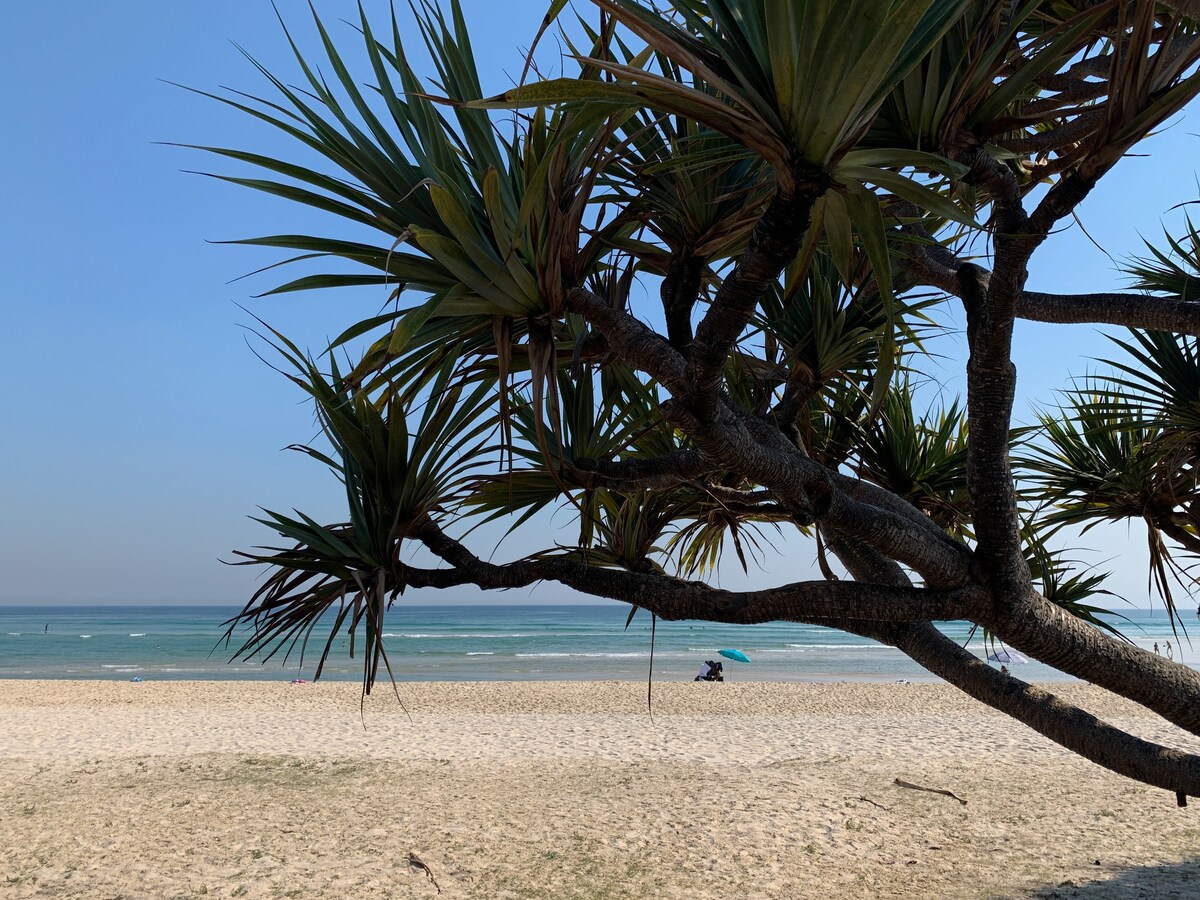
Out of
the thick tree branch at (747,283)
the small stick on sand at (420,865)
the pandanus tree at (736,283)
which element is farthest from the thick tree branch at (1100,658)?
the small stick on sand at (420,865)

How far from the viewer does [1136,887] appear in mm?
4789

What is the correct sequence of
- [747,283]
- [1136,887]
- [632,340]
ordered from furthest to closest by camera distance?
[1136,887] → [632,340] → [747,283]

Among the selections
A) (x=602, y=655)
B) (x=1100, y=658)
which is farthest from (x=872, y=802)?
(x=602, y=655)

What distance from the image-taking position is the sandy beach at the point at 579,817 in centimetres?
507

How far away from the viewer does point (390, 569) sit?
2.69 metres

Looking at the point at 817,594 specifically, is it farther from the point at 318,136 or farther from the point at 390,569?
the point at 318,136

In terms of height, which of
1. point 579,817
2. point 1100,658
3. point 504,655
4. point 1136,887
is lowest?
point 504,655

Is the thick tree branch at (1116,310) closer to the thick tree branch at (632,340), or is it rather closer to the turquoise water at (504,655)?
the thick tree branch at (632,340)

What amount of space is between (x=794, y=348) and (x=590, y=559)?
1.04m

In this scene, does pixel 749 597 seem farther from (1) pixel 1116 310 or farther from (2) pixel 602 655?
(2) pixel 602 655

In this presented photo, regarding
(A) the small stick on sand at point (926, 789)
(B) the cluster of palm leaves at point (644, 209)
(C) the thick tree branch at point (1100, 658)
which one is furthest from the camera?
(A) the small stick on sand at point (926, 789)

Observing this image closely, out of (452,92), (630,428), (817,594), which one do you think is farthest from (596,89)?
(630,428)

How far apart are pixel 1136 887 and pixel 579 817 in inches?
138

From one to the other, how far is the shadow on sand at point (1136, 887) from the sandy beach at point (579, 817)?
0.07 ft
